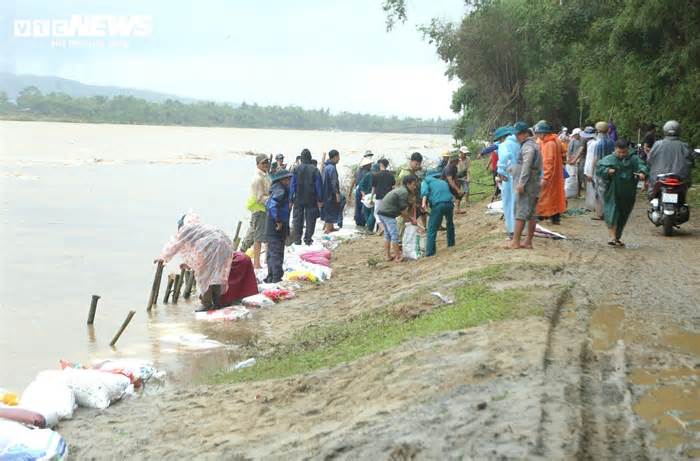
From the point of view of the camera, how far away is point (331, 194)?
17078 millimetres

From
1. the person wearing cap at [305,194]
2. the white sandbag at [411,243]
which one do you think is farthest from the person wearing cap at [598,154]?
the person wearing cap at [305,194]

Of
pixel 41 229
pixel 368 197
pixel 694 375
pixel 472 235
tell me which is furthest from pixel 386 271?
pixel 41 229

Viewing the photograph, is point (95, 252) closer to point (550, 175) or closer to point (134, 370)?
point (550, 175)

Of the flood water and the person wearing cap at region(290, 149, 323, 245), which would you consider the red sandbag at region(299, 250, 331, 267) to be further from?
the flood water

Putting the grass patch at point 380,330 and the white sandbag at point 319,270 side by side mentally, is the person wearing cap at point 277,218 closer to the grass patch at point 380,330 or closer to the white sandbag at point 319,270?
the white sandbag at point 319,270

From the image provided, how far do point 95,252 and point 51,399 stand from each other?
12.3m

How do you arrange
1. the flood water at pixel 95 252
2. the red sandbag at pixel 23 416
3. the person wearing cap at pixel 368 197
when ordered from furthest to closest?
the person wearing cap at pixel 368 197 < the flood water at pixel 95 252 < the red sandbag at pixel 23 416

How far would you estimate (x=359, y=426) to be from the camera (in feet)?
16.5

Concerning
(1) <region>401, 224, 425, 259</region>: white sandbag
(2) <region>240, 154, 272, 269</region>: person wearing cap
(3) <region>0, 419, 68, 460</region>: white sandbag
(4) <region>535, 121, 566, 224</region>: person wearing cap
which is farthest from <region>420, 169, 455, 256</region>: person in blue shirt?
(3) <region>0, 419, 68, 460</region>: white sandbag

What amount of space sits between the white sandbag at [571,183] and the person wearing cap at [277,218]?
26.1 ft

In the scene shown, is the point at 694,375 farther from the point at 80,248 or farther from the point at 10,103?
the point at 10,103

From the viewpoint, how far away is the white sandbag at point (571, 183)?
17.7 m

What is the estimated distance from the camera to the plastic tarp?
984cm

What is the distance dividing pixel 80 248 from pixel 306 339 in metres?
11.9
